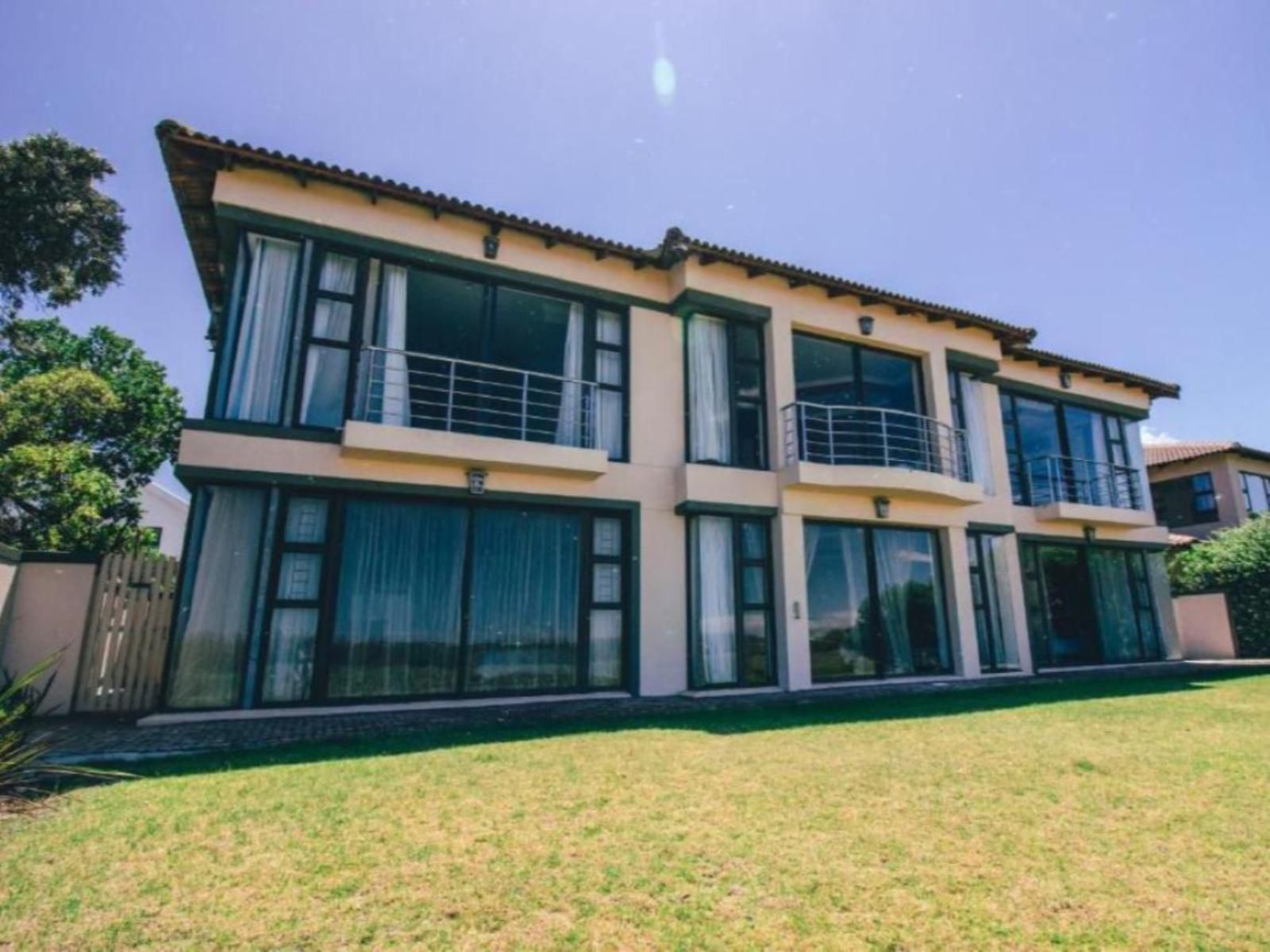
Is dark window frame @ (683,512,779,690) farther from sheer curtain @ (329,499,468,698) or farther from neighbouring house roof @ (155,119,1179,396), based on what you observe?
neighbouring house roof @ (155,119,1179,396)

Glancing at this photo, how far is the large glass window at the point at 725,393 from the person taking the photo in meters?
10.4

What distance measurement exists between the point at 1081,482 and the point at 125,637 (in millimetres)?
17264

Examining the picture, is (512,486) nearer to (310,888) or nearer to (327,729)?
(327,729)

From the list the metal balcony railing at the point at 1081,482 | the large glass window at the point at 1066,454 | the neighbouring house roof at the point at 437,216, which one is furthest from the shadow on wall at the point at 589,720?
the neighbouring house roof at the point at 437,216

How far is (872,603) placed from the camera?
10.8 meters

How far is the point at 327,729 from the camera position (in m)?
6.47

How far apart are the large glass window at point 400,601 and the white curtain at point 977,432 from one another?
7517 mm

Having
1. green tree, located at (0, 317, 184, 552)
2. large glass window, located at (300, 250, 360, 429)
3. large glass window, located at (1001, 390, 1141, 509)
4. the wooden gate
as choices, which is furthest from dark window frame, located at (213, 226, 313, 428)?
large glass window, located at (1001, 390, 1141, 509)

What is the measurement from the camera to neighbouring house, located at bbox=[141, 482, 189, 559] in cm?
2444

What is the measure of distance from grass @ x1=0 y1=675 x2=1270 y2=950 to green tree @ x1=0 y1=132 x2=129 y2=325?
13.6 metres

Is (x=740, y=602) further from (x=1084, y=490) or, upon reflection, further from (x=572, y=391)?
Result: (x=1084, y=490)

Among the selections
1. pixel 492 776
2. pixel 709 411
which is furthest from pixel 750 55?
→ pixel 492 776

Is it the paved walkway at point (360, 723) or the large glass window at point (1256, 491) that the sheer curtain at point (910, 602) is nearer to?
the paved walkway at point (360, 723)

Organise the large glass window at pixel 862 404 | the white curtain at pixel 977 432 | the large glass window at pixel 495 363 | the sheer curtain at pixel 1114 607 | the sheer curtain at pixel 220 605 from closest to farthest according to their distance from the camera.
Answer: the sheer curtain at pixel 220 605 → the large glass window at pixel 495 363 → the large glass window at pixel 862 404 → the white curtain at pixel 977 432 → the sheer curtain at pixel 1114 607
